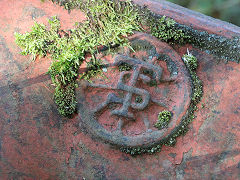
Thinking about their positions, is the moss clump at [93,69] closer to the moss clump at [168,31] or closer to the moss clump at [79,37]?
the moss clump at [79,37]

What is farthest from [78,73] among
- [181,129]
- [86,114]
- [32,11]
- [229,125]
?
[229,125]

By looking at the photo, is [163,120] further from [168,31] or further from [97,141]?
[168,31]

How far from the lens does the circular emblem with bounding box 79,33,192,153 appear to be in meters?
1.80

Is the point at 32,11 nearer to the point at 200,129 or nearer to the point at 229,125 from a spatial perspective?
the point at 200,129

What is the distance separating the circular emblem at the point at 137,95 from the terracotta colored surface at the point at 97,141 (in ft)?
0.30

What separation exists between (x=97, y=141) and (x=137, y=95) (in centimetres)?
39

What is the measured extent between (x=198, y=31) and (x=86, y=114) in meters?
0.93

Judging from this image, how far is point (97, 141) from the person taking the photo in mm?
1831

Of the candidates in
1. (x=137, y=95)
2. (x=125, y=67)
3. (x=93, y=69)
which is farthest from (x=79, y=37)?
(x=137, y=95)

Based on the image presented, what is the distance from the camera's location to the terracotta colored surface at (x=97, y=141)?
1772mm

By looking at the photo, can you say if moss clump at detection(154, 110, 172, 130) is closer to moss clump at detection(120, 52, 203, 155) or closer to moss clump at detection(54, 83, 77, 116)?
moss clump at detection(120, 52, 203, 155)

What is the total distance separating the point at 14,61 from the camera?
6.51ft

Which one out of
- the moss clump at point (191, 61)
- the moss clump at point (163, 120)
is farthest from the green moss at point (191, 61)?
the moss clump at point (163, 120)

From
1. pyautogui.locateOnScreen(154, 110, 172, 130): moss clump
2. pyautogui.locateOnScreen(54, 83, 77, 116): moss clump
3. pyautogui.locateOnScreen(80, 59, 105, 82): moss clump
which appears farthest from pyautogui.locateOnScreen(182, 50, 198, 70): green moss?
pyautogui.locateOnScreen(54, 83, 77, 116): moss clump
